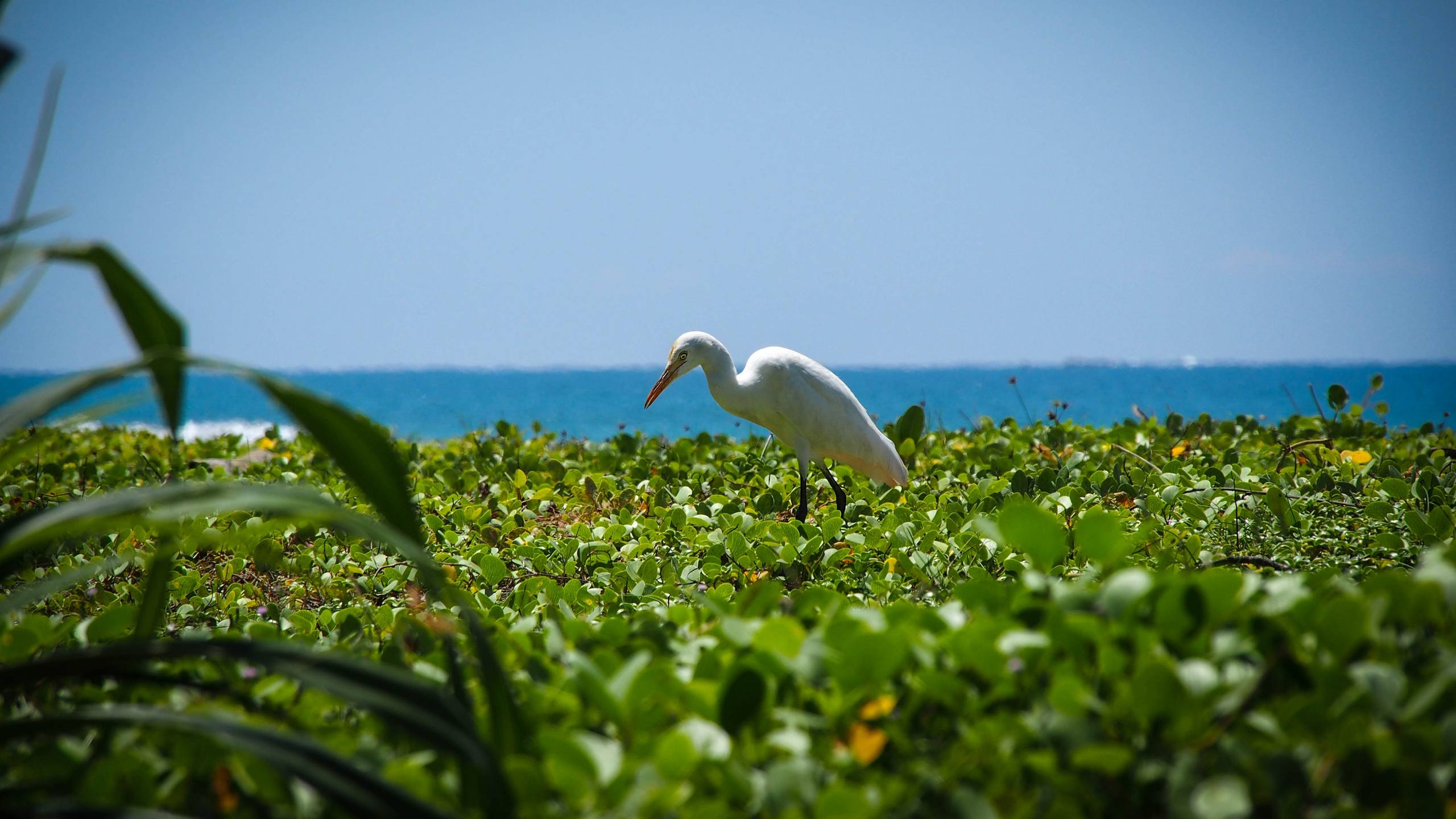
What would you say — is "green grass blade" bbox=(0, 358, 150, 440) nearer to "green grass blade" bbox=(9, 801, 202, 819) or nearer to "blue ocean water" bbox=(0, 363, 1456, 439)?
"green grass blade" bbox=(9, 801, 202, 819)

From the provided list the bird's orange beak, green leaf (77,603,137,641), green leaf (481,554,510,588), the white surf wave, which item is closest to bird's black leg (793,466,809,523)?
the bird's orange beak

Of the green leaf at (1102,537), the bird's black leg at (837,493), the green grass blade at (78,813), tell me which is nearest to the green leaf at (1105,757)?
the green leaf at (1102,537)

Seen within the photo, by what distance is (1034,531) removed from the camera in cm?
125

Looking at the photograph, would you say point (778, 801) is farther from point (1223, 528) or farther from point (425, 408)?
point (425, 408)

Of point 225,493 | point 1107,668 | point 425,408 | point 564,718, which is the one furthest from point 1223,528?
point 425,408

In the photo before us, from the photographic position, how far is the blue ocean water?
91.0 feet

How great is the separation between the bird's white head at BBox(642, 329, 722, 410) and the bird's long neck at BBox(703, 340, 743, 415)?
2 centimetres

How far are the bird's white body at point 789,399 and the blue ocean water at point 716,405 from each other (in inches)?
475

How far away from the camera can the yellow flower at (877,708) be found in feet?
3.23

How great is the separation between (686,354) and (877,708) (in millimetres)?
4181

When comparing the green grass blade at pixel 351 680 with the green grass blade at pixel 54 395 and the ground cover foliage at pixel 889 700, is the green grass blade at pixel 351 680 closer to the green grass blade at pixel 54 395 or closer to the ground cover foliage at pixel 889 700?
the ground cover foliage at pixel 889 700

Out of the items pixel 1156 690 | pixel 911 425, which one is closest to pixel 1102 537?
pixel 1156 690

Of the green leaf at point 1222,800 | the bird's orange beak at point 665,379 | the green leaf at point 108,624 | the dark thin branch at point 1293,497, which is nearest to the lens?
the green leaf at point 1222,800

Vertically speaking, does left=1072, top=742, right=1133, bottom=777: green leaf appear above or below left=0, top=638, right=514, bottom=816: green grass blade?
above
